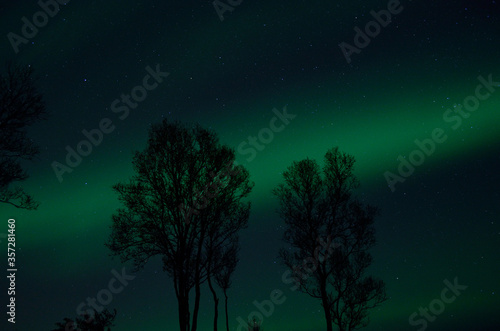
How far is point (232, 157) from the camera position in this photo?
2161 centimetres

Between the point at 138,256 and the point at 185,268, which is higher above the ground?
the point at 138,256

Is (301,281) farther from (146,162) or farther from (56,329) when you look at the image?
(56,329)

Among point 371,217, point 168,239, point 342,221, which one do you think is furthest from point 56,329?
point 371,217

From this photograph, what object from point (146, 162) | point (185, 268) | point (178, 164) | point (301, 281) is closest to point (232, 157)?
point (178, 164)

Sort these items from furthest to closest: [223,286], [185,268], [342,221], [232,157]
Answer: [223,286]
[342,221]
[232,157]
[185,268]

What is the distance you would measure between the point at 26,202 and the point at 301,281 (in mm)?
15877

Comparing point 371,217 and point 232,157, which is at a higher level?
point 232,157

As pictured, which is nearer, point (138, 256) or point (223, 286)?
point (138, 256)

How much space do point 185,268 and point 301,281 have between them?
8436 mm

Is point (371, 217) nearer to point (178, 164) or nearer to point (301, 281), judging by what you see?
point (301, 281)

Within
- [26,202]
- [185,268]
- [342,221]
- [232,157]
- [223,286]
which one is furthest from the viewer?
[223,286]

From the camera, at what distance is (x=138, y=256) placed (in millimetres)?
19266

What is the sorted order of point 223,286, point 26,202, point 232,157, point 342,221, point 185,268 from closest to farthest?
point 26,202
point 185,268
point 232,157
point 342,221
point 223,286

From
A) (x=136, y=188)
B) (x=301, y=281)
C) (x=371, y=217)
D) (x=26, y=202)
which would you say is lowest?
(x=301, y=281)
